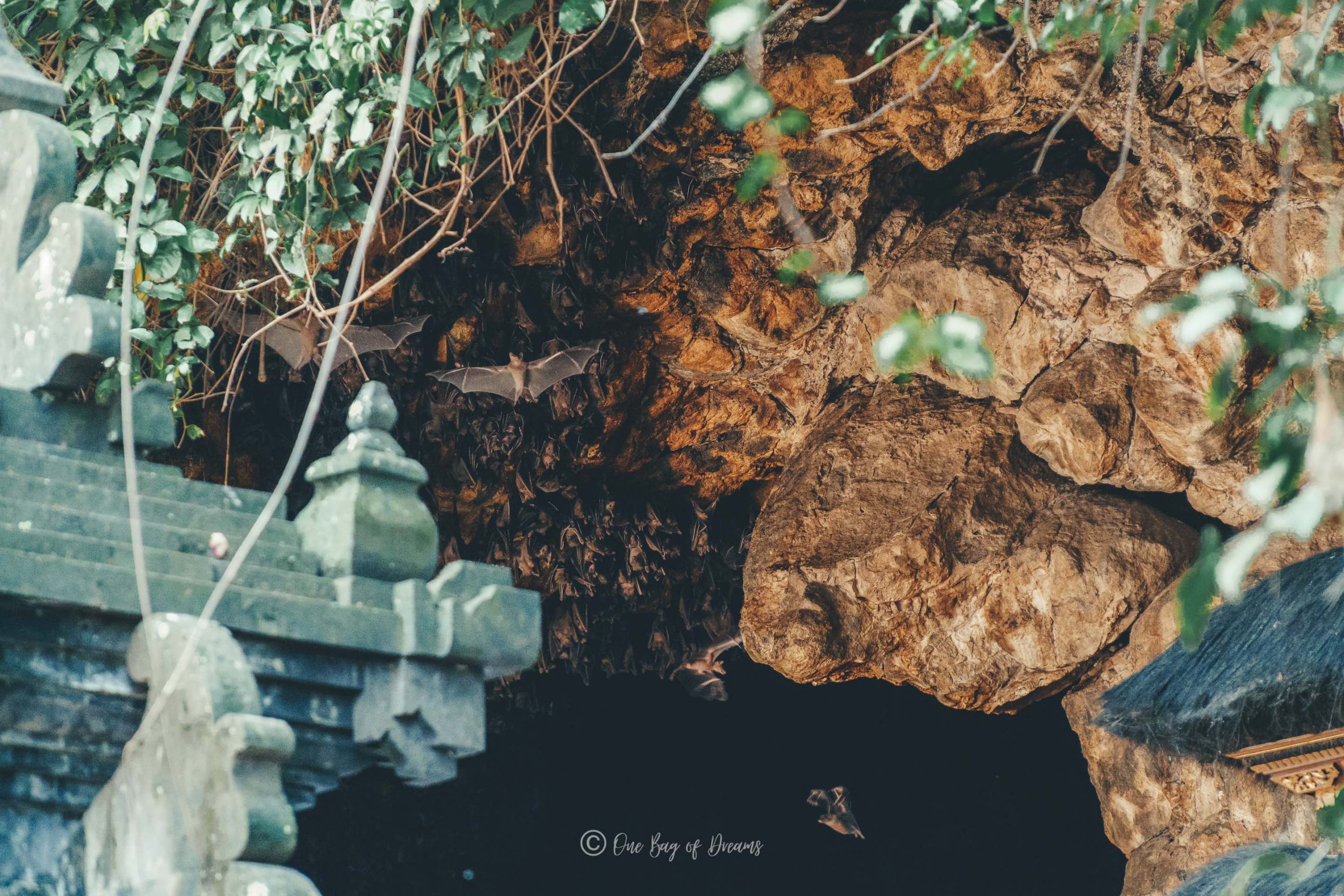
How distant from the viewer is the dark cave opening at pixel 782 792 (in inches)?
304

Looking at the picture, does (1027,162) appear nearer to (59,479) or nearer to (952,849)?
(952,849)

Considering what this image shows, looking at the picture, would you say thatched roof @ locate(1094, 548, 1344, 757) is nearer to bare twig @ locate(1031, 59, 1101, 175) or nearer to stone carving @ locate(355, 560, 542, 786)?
bare twig @ locate(1031, 59, 1101, 175)

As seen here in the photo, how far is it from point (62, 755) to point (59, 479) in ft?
1.34

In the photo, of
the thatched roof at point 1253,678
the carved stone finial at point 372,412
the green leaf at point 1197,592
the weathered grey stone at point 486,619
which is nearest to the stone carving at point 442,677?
the weathered grey stone at point 486,619

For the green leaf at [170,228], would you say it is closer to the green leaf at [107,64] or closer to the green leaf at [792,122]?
the green leaf at [107,64]

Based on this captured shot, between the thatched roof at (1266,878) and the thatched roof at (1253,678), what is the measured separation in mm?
433

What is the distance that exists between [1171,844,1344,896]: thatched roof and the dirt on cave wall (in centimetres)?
77

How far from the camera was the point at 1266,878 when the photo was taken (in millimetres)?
4793

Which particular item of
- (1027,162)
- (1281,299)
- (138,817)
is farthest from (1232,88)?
(138,817)

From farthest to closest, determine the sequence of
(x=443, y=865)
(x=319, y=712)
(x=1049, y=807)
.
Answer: (x=1049, y=807) < (x=443, y=865) < (x=319, y=712)

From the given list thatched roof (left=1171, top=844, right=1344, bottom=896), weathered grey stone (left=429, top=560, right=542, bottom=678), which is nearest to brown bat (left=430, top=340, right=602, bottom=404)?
thatched roof (left=1171, top=844, right=1344, bottom=896)

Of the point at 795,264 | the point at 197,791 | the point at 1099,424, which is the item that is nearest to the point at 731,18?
the point at 795,264

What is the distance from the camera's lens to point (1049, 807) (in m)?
7.98

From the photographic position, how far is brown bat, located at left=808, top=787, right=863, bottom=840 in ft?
26.2
